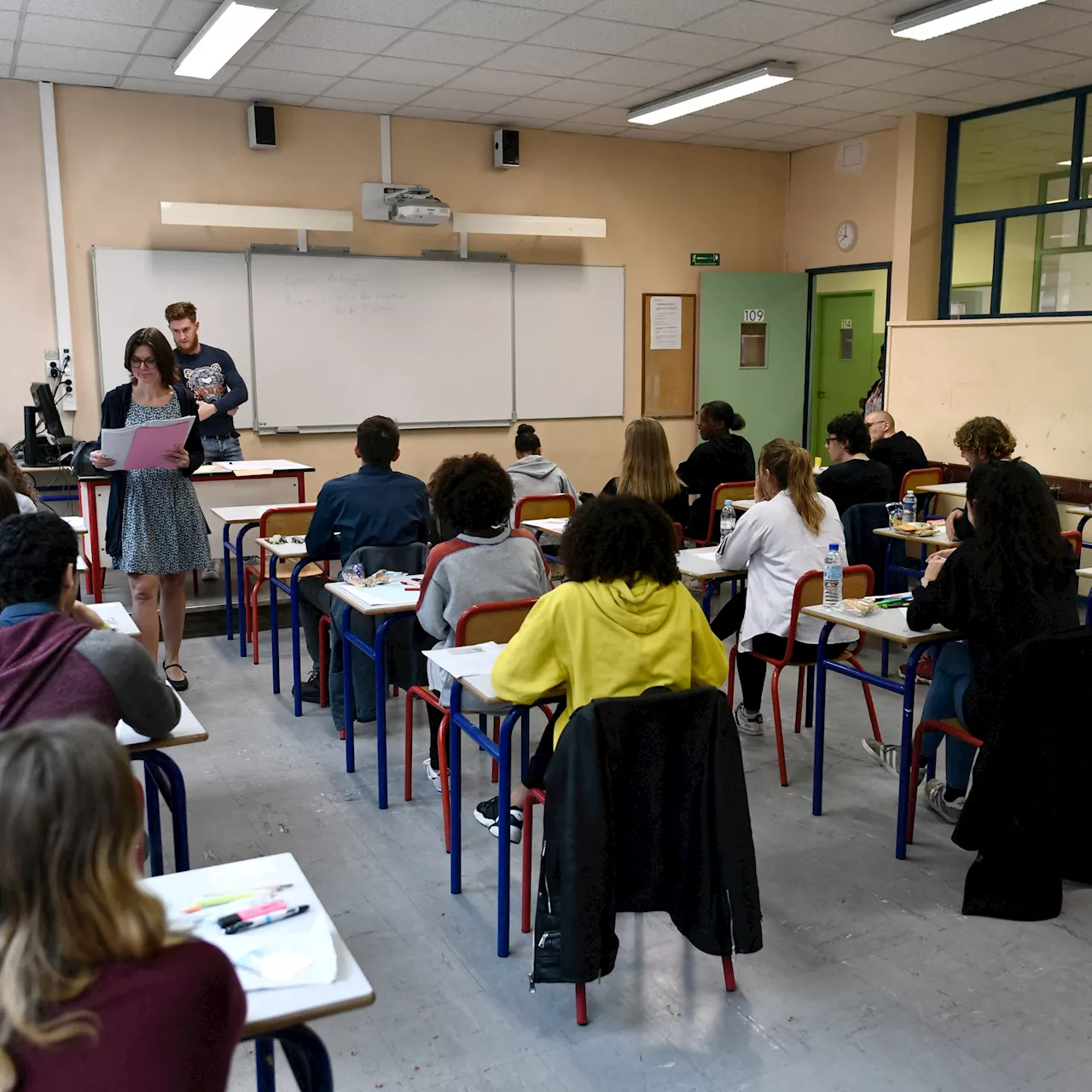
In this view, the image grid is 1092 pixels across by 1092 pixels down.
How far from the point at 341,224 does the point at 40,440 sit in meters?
2.47

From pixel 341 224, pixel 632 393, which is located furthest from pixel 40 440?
pixel 632 393

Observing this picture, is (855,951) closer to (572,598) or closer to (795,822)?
(795,822)

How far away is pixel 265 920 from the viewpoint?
149cm

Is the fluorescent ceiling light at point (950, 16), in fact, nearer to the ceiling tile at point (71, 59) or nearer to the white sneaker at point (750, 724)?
the white sneaker at point (750, 724)

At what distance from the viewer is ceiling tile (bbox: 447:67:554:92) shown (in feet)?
21.4

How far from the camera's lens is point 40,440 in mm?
6406

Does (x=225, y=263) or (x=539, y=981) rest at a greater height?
(x=225, y=263)

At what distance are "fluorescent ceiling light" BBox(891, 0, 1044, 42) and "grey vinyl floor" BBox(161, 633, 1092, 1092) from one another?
3.83m

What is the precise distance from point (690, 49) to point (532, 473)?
2594 mm

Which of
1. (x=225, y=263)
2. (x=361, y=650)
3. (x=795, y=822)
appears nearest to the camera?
(x=795, y=822)

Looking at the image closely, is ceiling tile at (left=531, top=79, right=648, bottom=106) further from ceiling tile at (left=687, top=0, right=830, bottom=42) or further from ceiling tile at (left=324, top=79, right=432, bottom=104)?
ceiling tile at (left=687, top=0, right=830, bottom=42)

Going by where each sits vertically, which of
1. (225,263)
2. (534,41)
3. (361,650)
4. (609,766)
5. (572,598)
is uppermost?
(534,41)

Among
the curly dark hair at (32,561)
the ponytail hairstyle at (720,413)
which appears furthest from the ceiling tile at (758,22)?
the curly dark hair at (32,561)

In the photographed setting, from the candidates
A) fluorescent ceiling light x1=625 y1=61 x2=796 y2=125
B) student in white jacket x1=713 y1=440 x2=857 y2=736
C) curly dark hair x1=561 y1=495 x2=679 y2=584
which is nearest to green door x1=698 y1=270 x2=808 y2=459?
fluorescent ceiling light x1=625 y1=61 x2=796 y2=125
